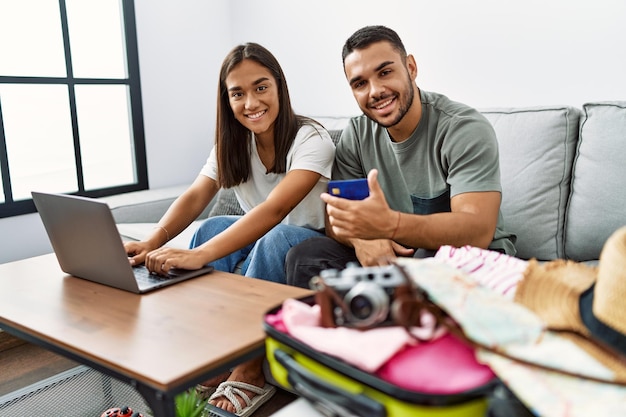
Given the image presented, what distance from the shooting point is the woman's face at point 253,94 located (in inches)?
67.6

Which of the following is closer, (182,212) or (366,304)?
(366,304)

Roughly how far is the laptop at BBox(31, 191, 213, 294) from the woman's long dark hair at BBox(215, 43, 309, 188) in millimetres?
529

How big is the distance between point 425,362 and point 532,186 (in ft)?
4.08

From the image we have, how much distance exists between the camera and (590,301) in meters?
0.73

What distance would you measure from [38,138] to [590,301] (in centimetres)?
259

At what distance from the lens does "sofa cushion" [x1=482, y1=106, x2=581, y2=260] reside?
1738mm

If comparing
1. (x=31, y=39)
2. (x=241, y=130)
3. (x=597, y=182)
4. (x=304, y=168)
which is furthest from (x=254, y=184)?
(x=31, y=39)

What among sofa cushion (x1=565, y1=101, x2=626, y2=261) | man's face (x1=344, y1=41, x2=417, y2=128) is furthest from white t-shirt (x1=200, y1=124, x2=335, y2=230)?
sofa cushion (x1=565, y1=101, x2=626, y2=261)

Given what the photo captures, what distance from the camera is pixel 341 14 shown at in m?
2.64

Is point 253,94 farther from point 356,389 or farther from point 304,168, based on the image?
point 356,389

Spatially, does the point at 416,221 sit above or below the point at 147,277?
above

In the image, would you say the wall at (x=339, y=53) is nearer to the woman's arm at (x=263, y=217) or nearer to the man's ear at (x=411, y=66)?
the man's ear at (x=411, y=66)

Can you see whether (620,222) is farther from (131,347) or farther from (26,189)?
(26,189)

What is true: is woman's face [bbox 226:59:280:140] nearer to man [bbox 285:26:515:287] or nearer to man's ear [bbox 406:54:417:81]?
man [bbox 285:26:515:287]
